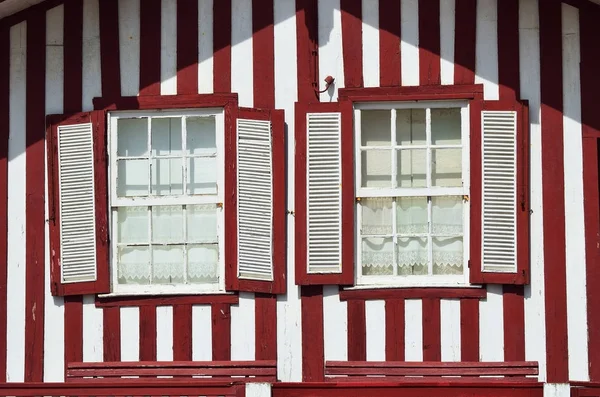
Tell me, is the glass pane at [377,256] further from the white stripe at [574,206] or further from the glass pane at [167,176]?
the glass pane at [167,176]

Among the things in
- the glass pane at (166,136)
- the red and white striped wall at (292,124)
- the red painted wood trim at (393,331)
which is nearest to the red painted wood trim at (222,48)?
the red and white striped wall at (292,124)

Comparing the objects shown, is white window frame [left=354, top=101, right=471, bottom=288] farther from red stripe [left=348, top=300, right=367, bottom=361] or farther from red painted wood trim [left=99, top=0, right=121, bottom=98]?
red painted wood trim [left=99, top=0, right=121, bottom=98]

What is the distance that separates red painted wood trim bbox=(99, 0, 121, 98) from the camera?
34.3 ft

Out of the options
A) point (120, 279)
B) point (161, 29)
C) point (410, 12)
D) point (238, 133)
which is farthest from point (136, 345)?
point (410, 12)

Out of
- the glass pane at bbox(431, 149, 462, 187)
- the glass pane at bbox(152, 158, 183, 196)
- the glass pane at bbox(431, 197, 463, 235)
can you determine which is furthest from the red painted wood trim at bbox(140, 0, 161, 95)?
the glass pane at bbox(431, 197, 463, 235)

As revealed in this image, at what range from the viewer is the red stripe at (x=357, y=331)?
33.3ft

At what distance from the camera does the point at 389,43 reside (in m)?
10.3

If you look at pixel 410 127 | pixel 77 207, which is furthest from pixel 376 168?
pixel 77 207

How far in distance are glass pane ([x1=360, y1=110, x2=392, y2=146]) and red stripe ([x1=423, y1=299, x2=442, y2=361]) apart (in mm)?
1306

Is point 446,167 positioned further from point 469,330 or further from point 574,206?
point 469,330

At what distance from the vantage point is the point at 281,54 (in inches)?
408

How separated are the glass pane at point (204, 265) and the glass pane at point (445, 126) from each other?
1934mm

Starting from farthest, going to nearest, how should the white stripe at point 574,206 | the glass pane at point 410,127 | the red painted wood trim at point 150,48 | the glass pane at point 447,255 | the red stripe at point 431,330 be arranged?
1. the red painted wood trim at point 150,48
2. the glass pane at point 410,127
3. the glass pane at point 447,255
4. the red stripe at point 431,330
5. the white stripe at point 574,206

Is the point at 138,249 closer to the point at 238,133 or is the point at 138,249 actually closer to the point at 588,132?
the point at 238,133
